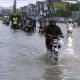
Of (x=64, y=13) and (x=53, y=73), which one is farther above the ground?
(x=53, y=73)

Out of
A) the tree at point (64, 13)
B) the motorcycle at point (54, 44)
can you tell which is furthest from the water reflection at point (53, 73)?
the tree at point (64, 13)

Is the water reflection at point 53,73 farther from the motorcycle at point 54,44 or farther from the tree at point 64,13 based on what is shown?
the tree at point 64,13

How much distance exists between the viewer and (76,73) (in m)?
10.3

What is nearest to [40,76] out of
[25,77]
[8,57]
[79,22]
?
[25,77]

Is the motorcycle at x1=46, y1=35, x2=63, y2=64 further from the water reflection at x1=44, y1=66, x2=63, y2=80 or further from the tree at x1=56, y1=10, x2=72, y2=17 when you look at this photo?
the tree at x1=56, y1=10, x2=72, y2=17

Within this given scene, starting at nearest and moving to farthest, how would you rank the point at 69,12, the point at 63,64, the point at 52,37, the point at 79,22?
1. the point at 63,64
2. the point at 52,37
3. the point at 79,22
4. the point at 69,12

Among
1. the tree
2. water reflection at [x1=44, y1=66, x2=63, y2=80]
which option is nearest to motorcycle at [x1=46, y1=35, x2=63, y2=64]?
water reflection at [x1=44, y1=66, x2=63, y2=80]

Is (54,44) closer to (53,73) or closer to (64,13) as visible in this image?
(53,73)

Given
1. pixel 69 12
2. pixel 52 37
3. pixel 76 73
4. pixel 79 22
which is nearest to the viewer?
pixel 76 73

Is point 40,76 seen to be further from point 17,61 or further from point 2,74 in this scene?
point 17,61

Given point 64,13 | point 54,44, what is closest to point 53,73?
point 54,44

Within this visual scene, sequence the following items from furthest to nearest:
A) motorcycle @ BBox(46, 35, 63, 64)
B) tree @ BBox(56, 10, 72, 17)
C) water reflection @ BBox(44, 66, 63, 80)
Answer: tree @ BBox(56, 10, 72, 17) < motorcycle @ BBox(46, 35, 63, 64) < water reflection @ BBox(44, 66, 63, 80)

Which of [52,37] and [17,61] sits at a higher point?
[52,37]

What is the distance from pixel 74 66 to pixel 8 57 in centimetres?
340
